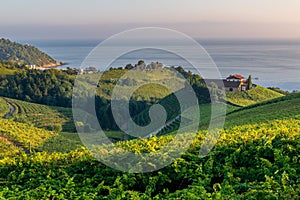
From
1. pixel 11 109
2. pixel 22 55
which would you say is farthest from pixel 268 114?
pixel 22 55

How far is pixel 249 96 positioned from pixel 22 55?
110 m

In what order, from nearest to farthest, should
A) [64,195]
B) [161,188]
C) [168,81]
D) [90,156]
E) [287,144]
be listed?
[64,195] → [161,188] → [287,144] → [90,156] → [168,81]

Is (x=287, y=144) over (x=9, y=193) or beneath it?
over

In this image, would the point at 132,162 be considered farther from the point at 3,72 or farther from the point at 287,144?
the point at 3,72

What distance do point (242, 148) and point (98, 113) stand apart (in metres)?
43.2

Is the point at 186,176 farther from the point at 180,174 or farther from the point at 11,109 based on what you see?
the point at 11,109

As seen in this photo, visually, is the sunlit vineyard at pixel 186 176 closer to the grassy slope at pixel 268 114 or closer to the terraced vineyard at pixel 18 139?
the grassy slope at pixel 268 114

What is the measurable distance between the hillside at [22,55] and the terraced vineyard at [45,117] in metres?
87.3

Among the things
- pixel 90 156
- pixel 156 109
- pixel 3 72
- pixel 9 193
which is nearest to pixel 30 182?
pixel 9 193

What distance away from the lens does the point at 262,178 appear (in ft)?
16.2

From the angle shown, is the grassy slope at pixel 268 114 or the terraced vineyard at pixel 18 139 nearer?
the grassy slope at pixel 268 114

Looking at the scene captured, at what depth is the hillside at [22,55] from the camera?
12794cm

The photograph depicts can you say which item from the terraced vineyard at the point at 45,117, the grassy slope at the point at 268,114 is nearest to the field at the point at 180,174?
the grassy slope at the point at 268,114

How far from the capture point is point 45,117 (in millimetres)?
41531
